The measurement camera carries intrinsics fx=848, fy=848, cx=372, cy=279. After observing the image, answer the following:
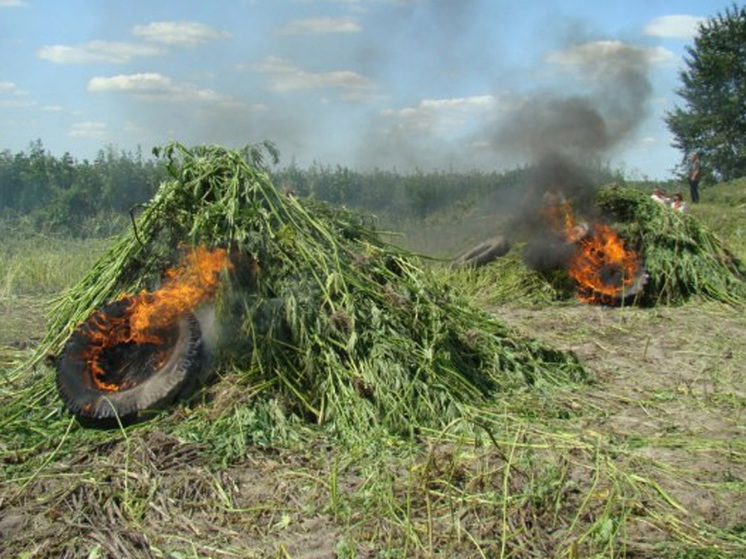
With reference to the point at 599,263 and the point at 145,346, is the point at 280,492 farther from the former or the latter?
the point at 599,263

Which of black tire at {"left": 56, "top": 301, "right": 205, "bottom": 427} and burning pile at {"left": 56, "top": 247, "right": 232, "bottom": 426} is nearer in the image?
black tire at {"left": 56, "top": 301, "right": 205, "bottom": 427}

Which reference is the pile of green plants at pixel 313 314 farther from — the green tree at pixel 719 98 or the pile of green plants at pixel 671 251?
the green tree at pixel 719 98

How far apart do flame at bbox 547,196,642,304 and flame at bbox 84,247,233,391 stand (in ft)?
21.4

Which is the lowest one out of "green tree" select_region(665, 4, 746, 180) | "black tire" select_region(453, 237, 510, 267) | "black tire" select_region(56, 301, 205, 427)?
"black tire" select_region(56, 301, 205, 427)

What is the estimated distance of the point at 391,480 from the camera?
492 centimetres

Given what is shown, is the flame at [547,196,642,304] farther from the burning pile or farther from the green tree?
the green tree

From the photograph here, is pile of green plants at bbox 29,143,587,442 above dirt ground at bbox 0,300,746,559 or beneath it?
above

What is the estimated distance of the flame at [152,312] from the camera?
6.50m

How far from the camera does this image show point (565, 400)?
676cm

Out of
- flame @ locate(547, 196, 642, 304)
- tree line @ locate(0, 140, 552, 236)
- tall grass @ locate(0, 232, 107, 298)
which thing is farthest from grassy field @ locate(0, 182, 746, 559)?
tree line @ locate(0, 140, 552, 236)

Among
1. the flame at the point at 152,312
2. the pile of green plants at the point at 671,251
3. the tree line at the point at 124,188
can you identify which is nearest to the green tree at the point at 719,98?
the tree line at the point at 124,188

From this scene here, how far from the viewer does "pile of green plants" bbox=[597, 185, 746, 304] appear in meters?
11.4

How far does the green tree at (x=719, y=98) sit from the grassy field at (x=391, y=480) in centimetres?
2991

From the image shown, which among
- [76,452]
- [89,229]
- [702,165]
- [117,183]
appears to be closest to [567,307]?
[76,452]
